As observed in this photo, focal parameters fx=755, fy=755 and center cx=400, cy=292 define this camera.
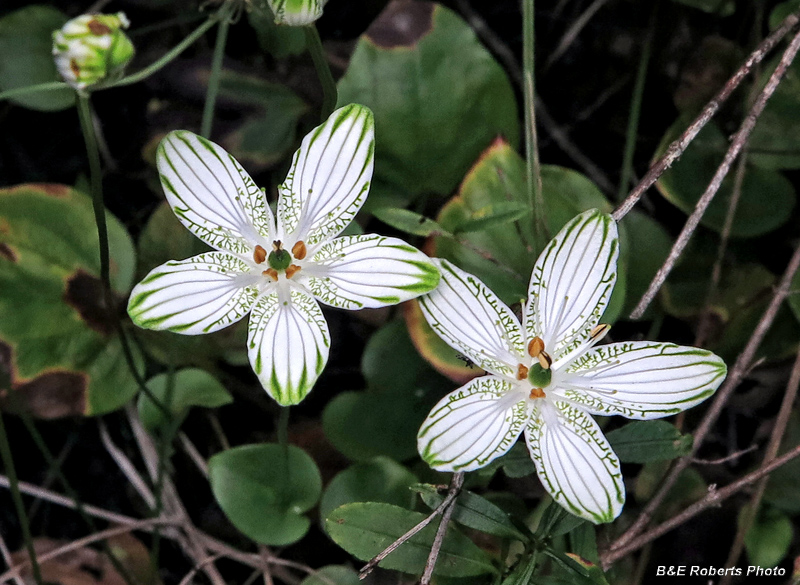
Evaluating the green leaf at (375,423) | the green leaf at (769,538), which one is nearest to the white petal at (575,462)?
the green leaf at (375,423)

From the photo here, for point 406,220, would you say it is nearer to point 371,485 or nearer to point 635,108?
point 371,485

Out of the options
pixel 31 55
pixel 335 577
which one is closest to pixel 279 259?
pixel 335 577

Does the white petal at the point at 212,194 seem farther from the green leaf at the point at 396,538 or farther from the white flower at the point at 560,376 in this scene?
the green leaf at the point at 396,538

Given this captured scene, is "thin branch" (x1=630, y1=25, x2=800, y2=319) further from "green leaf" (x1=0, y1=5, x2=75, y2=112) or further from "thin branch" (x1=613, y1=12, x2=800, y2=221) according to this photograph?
"green leaf" (x1=0, y1=5, x2=75, y2=112)

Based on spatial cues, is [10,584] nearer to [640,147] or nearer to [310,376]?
[310,376]

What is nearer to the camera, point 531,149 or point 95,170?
point 95,170

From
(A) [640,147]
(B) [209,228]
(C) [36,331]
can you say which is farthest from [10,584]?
(A) [640,147]
